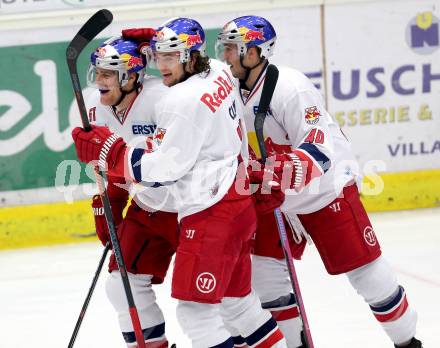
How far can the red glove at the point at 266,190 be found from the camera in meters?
3.47

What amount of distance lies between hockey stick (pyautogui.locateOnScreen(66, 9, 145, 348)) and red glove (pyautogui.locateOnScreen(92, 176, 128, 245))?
9.5 inches

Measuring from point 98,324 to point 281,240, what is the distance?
1300 mm

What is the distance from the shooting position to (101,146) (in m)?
3.33

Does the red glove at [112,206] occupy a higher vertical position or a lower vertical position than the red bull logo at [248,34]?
lower

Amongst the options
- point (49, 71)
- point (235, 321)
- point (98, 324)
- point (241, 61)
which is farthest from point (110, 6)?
point (235, 321)

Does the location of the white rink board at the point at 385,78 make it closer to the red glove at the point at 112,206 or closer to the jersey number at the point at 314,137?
the red glove at the point at 112,206

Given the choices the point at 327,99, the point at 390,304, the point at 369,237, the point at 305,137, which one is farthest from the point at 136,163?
the point at 327,99

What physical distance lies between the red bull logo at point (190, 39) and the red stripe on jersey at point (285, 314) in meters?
1.10

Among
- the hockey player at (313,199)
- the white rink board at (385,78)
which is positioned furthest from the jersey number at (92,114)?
the white rink board at (385,78)

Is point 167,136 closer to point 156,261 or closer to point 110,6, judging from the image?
point 156,261

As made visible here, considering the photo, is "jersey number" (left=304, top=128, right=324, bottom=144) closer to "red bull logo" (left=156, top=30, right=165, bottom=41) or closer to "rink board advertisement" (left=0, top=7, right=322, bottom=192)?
"red bull logo" (left=156, top=30, right=165, bottom=41)

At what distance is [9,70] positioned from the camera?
6.09 meters

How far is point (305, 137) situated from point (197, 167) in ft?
1.48

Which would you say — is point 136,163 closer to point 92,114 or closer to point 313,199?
point 92,114
